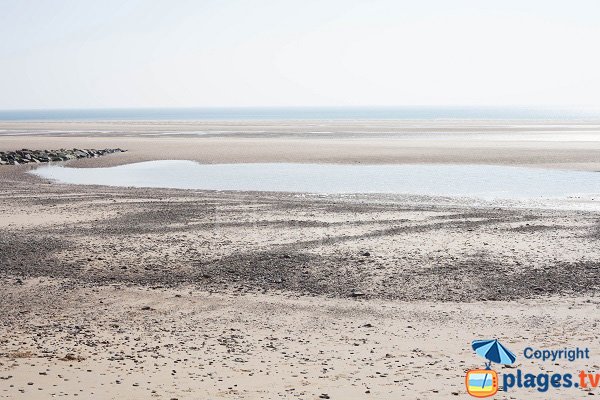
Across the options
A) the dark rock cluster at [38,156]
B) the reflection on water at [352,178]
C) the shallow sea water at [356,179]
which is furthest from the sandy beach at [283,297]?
the dark rock cluster at [38,156]

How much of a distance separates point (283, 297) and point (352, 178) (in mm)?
21974

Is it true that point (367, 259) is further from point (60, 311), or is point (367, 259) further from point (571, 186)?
point (571, 186)

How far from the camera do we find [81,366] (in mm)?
8789

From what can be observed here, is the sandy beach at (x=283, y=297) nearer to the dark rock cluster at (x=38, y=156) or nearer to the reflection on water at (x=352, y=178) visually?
the reflection on water at (x=352, y=178)

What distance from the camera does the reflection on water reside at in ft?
93.1

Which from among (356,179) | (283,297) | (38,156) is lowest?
(283,297)

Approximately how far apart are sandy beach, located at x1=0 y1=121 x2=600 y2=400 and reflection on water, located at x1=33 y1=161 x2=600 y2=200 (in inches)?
212

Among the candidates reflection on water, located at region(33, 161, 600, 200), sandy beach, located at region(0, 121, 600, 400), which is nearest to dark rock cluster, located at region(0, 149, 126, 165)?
reflection on water, located at region(33, 161, 600, 200)

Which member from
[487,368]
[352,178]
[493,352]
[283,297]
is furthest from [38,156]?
[487,368]

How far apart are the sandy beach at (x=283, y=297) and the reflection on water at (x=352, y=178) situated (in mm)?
5390

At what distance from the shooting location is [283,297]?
12219 millimetres

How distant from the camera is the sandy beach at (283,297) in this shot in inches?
334

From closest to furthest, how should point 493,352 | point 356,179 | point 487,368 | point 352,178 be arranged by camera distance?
point 487,368 < point 493,352 < point 356,179 < point 352,178

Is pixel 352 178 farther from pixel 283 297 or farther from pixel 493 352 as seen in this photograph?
pixel 493 352
